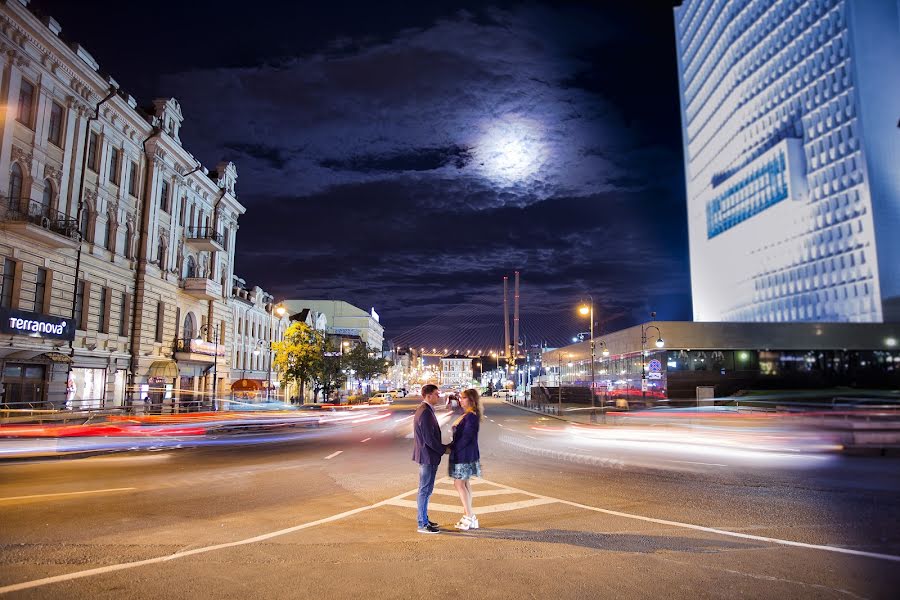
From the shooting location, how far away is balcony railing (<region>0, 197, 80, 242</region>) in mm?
26013

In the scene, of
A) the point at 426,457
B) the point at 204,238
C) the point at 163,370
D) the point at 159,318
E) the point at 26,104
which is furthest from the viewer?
the point at 204,238

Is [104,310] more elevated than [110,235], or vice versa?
[110,235]

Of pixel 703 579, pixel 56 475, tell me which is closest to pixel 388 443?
pixel 56 475

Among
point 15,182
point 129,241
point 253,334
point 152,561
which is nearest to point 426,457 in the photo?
point 152,561

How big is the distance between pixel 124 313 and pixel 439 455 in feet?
109

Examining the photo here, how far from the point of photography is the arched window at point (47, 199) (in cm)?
2827

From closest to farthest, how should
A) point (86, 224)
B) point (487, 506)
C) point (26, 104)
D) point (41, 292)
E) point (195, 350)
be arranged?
point (487, 506) → point (26, 104) → point (41, 292) → point (86, 224) → point (195, 350)

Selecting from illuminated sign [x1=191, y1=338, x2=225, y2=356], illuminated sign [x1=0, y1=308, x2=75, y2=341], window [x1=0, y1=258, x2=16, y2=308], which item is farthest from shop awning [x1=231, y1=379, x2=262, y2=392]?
window [x1=0, y1=258, x2=16, y2=308]

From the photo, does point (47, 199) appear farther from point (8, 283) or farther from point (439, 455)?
point (439, 455)

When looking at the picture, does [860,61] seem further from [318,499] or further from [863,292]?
[318,499]

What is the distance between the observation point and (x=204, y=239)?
43281 mm

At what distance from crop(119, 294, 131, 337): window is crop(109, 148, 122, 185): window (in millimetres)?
6616

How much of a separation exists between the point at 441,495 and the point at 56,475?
908 cm

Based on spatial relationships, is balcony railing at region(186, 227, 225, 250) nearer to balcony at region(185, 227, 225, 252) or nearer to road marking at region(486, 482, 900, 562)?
balcony at region(185, 227, 225, 252)
